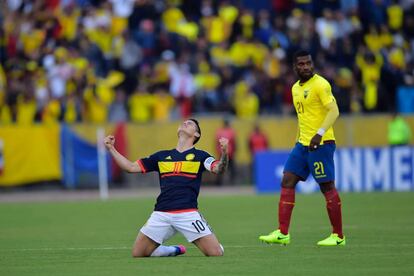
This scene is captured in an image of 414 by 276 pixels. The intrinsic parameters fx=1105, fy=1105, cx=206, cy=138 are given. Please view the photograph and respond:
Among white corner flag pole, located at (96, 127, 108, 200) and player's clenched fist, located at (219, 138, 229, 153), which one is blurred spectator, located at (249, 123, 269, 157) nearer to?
white corner flag pole, located at (96, 127, 108, 200)

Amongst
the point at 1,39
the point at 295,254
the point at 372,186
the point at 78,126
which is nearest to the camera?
the point at 295,254

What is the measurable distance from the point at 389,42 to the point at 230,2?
15.6 ft

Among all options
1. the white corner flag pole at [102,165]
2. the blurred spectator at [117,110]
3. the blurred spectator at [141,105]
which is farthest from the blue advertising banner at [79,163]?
the blurred spectator at [141,105]

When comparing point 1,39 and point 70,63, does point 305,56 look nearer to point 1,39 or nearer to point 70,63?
point 70,63

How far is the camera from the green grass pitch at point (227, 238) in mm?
11523

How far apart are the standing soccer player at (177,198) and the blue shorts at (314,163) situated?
1666 millimetres

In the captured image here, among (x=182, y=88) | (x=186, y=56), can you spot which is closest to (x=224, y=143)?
(x=182, y=88)

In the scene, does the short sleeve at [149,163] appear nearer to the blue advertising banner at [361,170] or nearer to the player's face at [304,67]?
the player's face at [304,67]

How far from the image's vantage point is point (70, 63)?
29359 mm

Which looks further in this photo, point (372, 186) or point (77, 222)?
point (372, 186)

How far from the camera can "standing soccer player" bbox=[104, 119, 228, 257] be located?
12.6 m

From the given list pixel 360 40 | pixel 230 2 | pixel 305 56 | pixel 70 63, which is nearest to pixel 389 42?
pixel 360 40

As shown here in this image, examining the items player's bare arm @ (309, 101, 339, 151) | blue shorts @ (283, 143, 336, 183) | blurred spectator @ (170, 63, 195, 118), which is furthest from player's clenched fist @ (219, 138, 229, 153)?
blurred spectator @ (170, 63, 195, 118)

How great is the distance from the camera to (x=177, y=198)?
1270 cm
